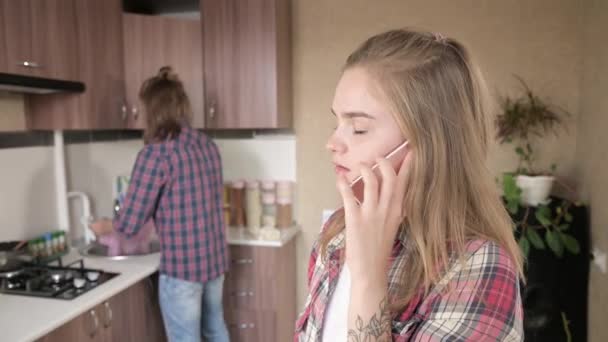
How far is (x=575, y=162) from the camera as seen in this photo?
2.12 meters

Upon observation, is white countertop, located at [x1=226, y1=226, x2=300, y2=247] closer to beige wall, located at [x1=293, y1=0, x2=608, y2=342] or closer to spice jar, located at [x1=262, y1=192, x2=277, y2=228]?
spice jar, located at [x1=262, y1=192, x2=277, y2=228]

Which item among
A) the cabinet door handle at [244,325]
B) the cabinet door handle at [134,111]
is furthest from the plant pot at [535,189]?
the cabinet door handle at [134,111]

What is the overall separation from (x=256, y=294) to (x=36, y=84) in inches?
56.2

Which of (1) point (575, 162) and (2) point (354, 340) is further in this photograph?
(1) point (575, 162)

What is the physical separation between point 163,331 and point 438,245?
5.87ft

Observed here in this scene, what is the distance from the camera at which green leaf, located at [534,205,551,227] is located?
5.54 feet

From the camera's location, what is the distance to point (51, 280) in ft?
5.43

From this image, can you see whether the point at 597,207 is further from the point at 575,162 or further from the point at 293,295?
the point at 293,295

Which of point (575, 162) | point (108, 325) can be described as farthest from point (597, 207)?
point (108, 325)

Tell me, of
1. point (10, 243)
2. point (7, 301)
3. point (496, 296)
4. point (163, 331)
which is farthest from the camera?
point (163, 331)

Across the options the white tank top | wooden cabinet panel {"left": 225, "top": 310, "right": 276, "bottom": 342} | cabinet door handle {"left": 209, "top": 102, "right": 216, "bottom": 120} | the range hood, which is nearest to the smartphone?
the white tank top

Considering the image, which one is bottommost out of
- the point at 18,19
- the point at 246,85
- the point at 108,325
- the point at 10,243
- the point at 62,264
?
the point at 108,325

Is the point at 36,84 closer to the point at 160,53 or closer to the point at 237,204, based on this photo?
the point at 160,53

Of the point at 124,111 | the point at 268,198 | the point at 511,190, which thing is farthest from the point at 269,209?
the point at 511,190
